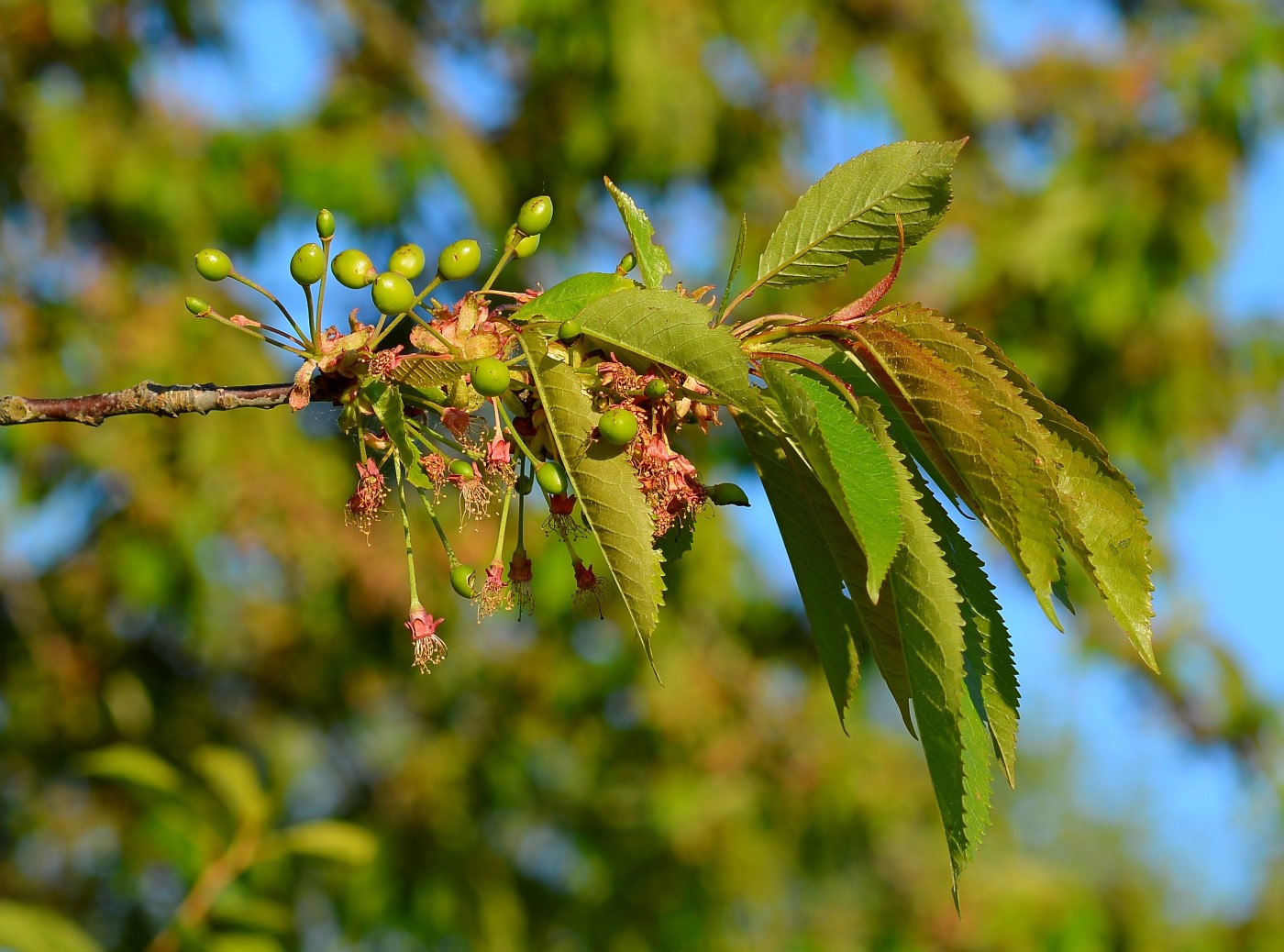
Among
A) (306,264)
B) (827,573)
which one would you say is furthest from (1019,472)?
(306,264)

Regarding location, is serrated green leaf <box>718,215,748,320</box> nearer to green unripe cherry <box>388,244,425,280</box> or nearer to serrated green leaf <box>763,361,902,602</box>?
serrated green leaf <box>763,361,902,602</box>

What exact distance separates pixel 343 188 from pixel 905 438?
3.47 metres

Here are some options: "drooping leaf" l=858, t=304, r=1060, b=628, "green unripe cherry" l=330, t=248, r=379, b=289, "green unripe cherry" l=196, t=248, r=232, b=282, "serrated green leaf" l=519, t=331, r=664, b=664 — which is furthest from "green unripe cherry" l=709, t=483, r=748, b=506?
"green unripe cherry" l=196, t=248, r=232, b=282

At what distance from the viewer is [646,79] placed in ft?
14.5

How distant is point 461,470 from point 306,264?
0.23m

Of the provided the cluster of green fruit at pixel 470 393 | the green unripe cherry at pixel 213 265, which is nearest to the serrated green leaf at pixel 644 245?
the cluster of green fruit at pixel 470 393

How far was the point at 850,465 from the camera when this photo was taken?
3.20ft

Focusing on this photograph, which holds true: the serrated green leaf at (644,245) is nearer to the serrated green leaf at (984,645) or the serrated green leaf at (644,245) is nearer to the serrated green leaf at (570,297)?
the serrated green leaf at (570,297)

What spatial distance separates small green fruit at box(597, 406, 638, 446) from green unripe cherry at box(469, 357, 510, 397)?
0.09m

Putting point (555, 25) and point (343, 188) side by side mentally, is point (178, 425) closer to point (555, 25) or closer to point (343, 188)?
point (343, 188)

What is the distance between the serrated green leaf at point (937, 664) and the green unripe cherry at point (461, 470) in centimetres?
39

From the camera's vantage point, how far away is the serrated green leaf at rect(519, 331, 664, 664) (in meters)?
1.09

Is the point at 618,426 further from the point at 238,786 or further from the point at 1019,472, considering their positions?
the point at 238,786

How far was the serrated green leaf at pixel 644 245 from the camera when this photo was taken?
1.21m
